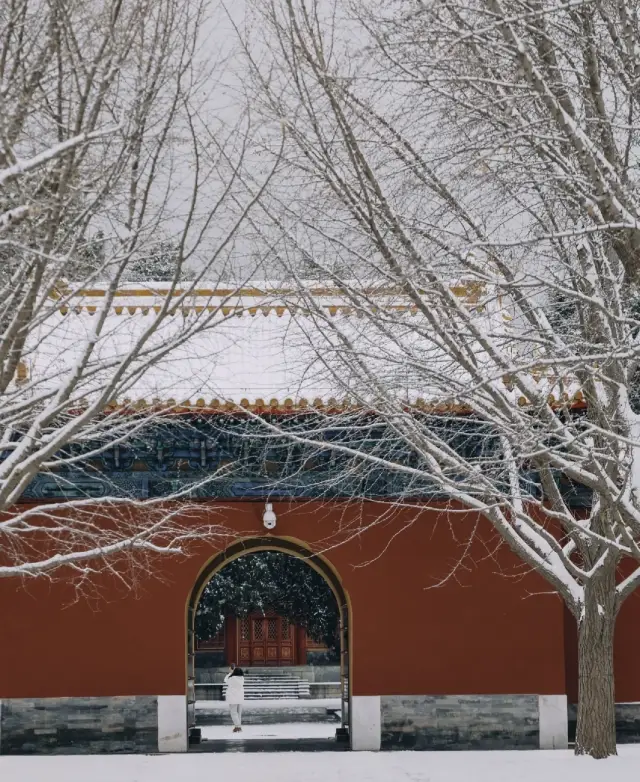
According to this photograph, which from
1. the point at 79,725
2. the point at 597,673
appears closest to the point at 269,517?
the point at 79,725

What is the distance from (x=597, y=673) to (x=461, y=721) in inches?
79.1

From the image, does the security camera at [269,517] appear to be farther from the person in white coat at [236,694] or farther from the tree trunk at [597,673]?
the person in white coat at [236,694]

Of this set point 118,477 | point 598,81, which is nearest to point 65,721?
point 118,477

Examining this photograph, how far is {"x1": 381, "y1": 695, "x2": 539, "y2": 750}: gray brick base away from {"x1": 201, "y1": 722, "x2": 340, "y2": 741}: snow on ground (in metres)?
3.65

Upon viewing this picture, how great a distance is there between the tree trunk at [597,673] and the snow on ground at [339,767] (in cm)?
17

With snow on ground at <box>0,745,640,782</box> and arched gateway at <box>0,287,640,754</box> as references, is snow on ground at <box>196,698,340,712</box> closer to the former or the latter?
arched gateway at <box>0,287,640,754</box>

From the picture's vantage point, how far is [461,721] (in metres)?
11.0

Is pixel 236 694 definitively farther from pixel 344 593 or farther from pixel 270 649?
pixel 270 649

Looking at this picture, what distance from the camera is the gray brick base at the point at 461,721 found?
1098cm

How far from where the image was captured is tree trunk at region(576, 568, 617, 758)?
9320mm

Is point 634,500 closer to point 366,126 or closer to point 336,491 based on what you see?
point 366,126

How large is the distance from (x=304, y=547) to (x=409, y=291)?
15.8 ft

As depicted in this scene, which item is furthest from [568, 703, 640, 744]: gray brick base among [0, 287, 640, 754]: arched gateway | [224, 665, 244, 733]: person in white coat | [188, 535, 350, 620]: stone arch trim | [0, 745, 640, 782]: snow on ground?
[224, 665, 244, 733]: person in white coat

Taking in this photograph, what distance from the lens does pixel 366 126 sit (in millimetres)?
7719
